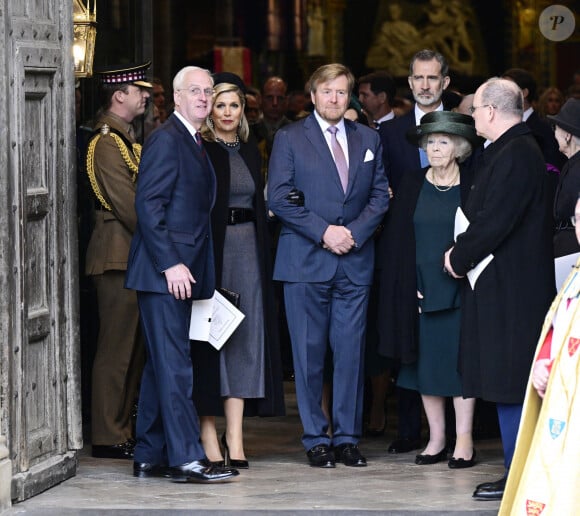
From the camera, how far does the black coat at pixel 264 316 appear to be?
7.58m

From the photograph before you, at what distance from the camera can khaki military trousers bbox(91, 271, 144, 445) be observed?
809 cm

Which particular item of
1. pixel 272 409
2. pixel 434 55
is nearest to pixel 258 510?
pixel 272 409

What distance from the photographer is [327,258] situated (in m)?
7.76

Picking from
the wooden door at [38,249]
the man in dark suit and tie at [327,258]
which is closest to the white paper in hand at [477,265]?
the man in dark suit and tie at [327,258]

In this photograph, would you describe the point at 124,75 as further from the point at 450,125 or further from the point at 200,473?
the point at 200,473

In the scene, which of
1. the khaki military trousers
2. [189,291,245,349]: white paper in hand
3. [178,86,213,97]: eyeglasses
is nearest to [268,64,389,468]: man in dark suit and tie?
[189,291,245,349]: white paper in hand

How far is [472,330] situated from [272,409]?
4.06 feet

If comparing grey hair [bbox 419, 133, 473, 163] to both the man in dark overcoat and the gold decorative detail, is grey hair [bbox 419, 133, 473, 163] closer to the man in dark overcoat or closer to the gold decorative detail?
the man in dark overcoat

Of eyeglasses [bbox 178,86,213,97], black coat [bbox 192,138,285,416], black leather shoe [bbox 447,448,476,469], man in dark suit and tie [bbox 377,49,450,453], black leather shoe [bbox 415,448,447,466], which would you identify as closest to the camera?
eyeglasses [bbox 178,86,213,97]

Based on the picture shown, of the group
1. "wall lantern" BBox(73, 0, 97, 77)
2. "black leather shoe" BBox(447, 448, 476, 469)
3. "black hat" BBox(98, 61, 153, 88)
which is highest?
"wall lantern" BBox(73, 0, 97, 77)

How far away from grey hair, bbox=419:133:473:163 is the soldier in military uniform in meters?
1.47

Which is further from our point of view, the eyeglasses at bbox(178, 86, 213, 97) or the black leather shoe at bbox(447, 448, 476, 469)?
the black leather shoe at bbox(447, 448, 476, 469)

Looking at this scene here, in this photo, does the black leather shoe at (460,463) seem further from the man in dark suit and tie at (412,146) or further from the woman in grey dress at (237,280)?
the woman in grey dress at (237,280)

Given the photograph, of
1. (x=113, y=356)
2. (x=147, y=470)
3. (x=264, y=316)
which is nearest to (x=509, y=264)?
(x=264, y=316)
